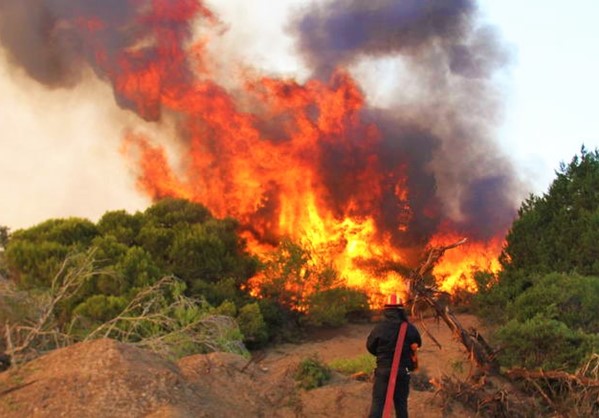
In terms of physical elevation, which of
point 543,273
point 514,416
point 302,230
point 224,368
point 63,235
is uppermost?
point 302,230

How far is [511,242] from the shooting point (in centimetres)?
2103

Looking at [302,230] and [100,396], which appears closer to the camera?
[100,396]

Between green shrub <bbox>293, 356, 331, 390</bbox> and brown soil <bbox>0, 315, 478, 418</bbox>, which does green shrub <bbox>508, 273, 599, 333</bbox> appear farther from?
green shrub <bbox>293, 356, 331, 390</bbox>

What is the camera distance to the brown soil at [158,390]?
23.2 feet

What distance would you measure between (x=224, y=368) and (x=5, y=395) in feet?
10.0

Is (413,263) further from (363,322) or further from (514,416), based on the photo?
(514,416)

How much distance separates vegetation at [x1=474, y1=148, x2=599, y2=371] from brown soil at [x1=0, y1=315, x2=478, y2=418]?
4.89 metres

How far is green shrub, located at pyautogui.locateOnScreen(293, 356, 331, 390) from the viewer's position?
37.9ft

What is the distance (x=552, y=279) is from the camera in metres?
17.1

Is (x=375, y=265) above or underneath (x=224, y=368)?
above

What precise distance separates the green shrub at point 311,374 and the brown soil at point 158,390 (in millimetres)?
691

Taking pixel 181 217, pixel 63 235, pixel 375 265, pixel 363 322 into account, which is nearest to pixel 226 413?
pixel 63 235

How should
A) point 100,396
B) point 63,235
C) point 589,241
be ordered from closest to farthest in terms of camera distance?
point 100,396, point 589,241, point 63,235

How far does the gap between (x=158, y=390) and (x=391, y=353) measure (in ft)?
9.53
